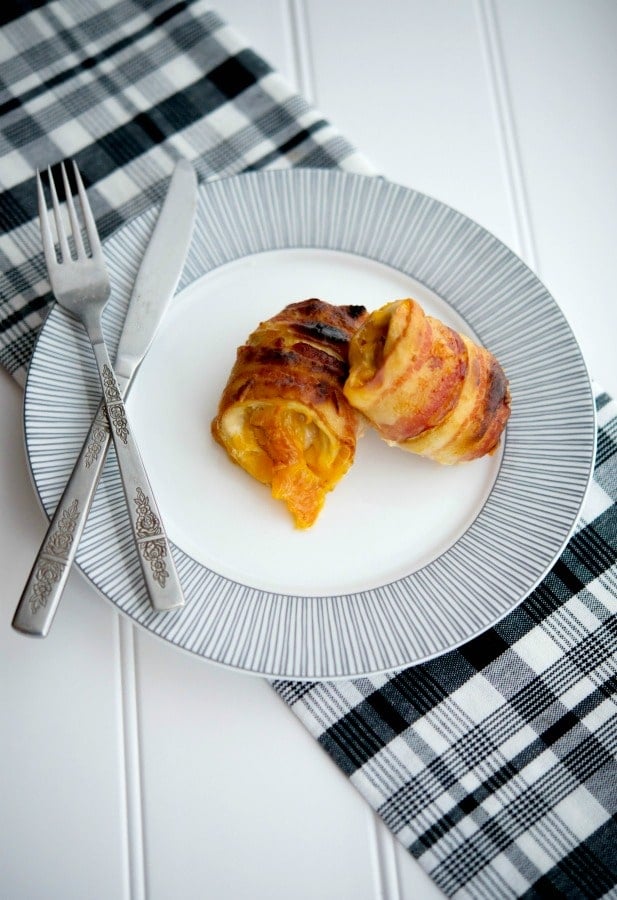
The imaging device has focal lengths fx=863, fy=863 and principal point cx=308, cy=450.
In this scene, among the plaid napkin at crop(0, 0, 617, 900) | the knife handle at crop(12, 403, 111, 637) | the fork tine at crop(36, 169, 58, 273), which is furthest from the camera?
the fork tine at crop(36, 169, 58, 273)

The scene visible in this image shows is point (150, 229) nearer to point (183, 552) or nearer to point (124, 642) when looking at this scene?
point (183, 552)

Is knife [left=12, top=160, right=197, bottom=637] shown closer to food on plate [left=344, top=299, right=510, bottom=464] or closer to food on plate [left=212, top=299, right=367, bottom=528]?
food on plate [left=212, top=299, right=367, bottom=528]

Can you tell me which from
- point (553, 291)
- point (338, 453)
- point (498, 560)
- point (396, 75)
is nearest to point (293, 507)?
point (338, 453)

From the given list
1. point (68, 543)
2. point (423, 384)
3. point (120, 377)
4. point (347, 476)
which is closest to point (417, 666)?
point (347, 476)

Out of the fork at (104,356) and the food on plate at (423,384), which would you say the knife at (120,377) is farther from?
the food on plate at (423,384)

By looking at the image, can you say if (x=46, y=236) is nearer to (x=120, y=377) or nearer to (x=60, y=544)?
(x=120, y=377)

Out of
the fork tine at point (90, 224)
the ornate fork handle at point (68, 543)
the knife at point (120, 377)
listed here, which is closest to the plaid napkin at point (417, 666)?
the fork tine at point (90, 224)

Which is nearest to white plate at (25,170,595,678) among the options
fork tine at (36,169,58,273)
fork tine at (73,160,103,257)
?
fork tine at (73,160,103,257)
